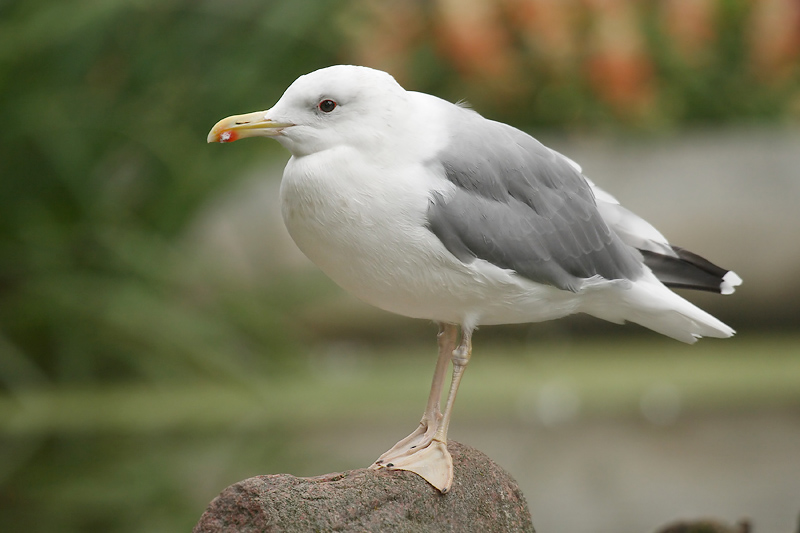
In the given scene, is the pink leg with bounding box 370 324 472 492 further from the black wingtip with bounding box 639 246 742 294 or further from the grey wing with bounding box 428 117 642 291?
the black wingtip with bounding box 639 246 742 294

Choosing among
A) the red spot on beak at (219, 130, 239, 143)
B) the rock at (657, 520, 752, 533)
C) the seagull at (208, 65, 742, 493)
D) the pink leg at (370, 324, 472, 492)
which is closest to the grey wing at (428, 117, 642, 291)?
the seagull at (208, 65, 742, 493)

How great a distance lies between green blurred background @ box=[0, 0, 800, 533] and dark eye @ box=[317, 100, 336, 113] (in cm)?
A: 120

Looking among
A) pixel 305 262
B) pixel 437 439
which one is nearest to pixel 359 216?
pixel 437 439

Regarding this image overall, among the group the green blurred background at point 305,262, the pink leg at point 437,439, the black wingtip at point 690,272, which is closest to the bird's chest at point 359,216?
the pink leg at point 437,439

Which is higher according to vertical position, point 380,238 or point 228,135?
point 228,135

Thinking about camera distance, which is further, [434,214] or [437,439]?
[437,439]

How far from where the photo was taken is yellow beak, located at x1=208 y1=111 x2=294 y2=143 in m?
1.31

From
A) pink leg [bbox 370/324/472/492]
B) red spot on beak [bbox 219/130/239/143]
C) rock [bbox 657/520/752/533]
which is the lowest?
rock [bbox 657/520/752/533]

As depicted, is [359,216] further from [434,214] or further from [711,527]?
[711,527]

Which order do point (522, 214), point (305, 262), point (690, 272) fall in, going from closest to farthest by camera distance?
point (522, 214) → point (690, 272) → point (305, 262)

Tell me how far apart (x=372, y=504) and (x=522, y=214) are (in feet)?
1.39

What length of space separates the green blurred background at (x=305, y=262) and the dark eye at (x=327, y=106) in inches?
47.1

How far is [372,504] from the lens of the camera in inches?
51.6

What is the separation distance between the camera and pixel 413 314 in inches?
55.0
